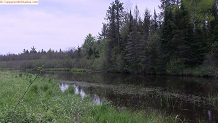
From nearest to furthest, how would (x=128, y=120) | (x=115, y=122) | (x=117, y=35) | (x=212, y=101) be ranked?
(x=115, y=122)
(x=128, y=120)
(x=212, y=101)
(x=117, y=35)

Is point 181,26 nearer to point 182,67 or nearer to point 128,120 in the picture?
point 182,67

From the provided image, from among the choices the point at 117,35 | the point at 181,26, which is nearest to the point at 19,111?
the point at 181,26

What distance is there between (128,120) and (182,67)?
3118 centimetres

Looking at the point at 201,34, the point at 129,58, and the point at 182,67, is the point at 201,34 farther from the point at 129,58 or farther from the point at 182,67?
the point at 129,58

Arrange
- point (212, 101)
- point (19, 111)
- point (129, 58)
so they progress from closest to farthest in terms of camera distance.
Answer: point (19, 111), point (212, 101), point (129, 58)

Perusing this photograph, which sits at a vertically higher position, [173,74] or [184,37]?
[184,37]

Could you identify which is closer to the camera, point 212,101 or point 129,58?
point 212,101

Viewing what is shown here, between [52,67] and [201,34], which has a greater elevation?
[201,34]

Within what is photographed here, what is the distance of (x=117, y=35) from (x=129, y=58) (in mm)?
10385

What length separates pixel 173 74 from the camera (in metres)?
37.9

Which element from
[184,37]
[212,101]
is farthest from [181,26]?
[212,101]

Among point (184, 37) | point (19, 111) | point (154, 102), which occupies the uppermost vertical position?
point (184, 37)

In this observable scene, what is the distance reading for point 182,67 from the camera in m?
36.5

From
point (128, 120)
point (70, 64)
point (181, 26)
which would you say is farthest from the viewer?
point (70, 64)
